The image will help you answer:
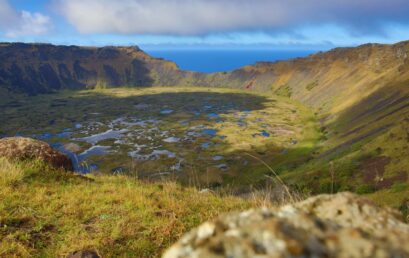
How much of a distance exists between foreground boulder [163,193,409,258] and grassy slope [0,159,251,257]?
14.4 feet

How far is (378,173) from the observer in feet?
255

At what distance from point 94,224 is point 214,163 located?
128632 millimetres

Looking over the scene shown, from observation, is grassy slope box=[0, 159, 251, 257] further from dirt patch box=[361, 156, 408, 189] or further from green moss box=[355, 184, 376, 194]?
green moss box=[355, 184, 376, 194]

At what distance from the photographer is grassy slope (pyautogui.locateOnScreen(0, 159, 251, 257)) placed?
25.2 feet

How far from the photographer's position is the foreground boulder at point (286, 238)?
312cm

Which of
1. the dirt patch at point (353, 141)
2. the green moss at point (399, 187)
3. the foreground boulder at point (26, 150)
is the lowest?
the dirt patch at point (353, 141)

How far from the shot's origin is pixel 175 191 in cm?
1274

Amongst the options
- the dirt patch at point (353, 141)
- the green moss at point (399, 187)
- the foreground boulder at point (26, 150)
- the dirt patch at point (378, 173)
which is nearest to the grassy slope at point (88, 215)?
the foreground boulder at point (26, 150)

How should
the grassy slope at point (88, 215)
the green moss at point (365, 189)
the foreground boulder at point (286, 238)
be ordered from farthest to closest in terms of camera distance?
1. the green moss at point (365, 189)
2. the grassy slope at point (88, 215)
3. the foreground boulder at point (286, 238)

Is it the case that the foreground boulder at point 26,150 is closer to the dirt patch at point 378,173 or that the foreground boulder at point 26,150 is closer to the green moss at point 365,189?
the dirt patch at point 378,173

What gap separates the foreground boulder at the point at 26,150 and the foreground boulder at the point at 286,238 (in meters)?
13.4

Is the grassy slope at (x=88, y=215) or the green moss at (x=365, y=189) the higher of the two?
the grassy slope at (x=88, y=215)

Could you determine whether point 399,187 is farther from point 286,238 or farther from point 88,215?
point 286,238

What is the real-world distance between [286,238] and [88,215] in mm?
7453
